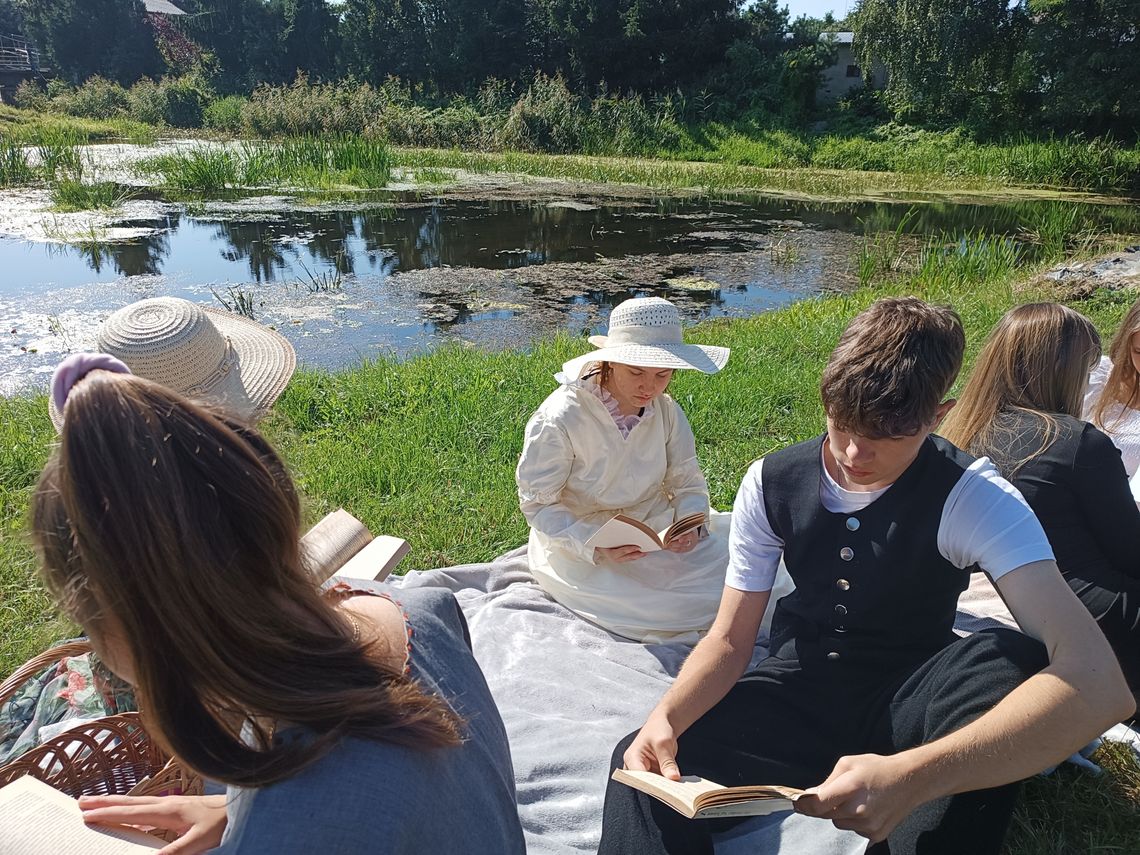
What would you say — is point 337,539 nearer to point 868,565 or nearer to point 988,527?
point 868,565

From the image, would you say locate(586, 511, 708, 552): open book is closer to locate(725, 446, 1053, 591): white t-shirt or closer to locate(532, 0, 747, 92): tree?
locate(725, 446, 1053, 591): white t-shirt

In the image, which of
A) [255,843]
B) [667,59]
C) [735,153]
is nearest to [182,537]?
[255,843]

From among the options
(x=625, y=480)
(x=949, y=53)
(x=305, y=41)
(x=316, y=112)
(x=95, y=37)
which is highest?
(x=95, y=37)

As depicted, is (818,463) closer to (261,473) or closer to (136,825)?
(261,473)

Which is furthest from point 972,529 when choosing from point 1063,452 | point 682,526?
point 682,526

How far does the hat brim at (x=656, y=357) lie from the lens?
237 cm

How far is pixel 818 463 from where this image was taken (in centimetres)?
167

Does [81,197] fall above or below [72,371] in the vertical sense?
below

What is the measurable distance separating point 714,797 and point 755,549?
0.65 metres

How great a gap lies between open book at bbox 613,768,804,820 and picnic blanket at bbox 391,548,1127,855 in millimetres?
538

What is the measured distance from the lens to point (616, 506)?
269cm

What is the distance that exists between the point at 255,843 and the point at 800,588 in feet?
4.03

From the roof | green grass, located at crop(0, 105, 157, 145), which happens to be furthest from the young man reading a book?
the roof

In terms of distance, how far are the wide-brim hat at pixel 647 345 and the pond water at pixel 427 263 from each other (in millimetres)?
3704
